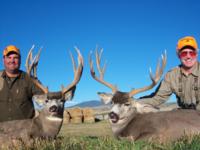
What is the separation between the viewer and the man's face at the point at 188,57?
7.84 m

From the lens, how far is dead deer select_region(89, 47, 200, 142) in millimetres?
6469

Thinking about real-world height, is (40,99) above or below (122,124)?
above

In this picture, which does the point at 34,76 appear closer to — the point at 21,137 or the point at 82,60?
the point at 82,60

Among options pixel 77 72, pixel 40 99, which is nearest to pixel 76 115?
pixel 77 72

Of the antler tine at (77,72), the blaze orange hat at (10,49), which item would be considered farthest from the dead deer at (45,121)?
the blaze orange hat at (10,49)

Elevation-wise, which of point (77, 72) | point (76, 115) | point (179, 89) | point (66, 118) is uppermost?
point (77, 72)

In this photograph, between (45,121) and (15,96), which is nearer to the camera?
(45,121)

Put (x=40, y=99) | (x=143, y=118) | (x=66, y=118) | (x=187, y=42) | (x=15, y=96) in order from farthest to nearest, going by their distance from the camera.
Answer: (x=66, y=118) < (x=15, y=96) < (x=40, y=99) < (x=187, y=42) < (x=143, y=118)

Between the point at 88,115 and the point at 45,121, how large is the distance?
18835 millimetres

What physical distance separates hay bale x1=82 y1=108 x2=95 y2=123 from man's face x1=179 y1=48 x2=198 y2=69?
715 inches

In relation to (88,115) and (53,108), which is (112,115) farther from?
(88,115)

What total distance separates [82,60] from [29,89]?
1.31 meters

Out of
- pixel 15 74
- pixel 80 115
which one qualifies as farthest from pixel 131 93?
pixel 80 115

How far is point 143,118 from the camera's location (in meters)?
7.19
